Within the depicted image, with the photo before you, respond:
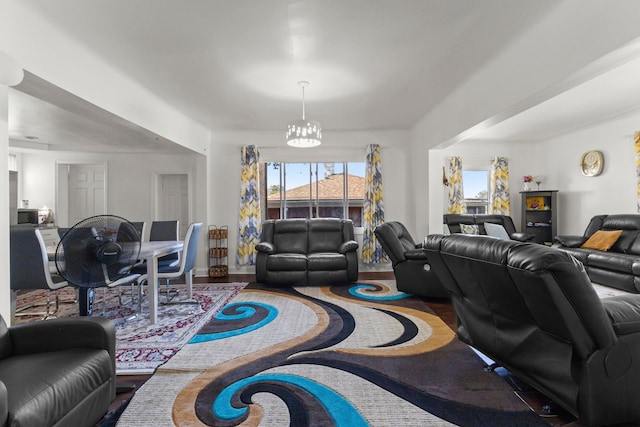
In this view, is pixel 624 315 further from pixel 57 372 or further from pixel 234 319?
pixel 234 319

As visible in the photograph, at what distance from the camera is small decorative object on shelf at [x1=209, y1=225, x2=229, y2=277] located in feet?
17.4

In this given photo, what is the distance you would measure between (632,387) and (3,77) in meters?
3.61

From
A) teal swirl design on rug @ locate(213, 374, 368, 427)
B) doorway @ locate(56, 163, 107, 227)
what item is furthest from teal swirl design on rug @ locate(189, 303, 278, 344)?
doorway @ locate(56, 163, 107, 227)

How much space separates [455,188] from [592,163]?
2189 mm

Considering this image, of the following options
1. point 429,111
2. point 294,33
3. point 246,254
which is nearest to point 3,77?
point 294,33

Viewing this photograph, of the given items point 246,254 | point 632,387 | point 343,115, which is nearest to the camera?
point 632,387

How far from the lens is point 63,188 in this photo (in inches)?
248

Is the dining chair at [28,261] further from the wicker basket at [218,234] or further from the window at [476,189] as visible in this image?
the window at [476,189]

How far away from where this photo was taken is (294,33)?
8.17ft

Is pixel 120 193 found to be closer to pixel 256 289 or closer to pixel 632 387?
pixel 256 289

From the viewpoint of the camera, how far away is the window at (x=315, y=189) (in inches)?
235

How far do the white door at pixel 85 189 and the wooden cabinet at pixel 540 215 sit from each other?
27.4 feet

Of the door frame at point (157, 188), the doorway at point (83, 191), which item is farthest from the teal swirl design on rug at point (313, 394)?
the doorway at point (83, 191)

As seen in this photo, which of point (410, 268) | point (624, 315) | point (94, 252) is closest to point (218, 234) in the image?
point (410, 268)
